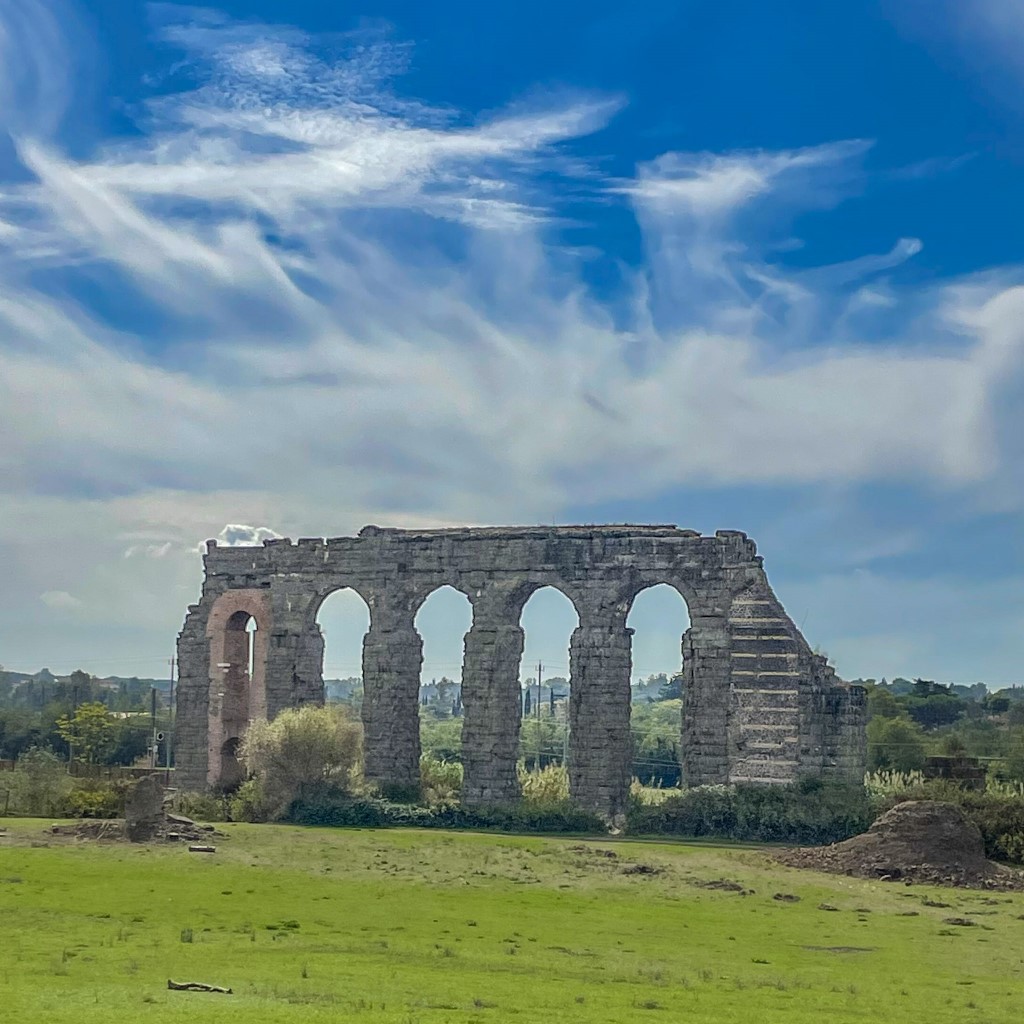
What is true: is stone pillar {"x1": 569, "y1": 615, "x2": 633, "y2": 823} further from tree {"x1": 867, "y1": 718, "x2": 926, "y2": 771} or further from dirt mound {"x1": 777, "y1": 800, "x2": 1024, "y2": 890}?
tree {"x1": 867, "y1": 718, "x2": 926, "y2": 771}

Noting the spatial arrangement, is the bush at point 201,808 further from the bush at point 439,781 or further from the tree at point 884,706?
the tree at point 884,706

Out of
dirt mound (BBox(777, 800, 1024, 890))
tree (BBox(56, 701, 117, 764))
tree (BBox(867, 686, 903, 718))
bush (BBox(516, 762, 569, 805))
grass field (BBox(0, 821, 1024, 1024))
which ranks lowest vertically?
grass field (BBox(0, 821, 1024, 1024))

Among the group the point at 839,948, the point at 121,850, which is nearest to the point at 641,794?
the point at 121,850

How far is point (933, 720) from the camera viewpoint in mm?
72125

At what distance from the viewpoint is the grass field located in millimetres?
12695

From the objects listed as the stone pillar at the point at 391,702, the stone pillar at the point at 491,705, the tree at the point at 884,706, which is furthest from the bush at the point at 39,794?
the tree at the point at 884,706

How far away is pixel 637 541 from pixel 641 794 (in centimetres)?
575

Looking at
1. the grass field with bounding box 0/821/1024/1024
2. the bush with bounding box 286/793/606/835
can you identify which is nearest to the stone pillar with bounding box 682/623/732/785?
the bush with bounding box 286/793/606/835

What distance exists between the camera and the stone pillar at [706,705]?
3053cm

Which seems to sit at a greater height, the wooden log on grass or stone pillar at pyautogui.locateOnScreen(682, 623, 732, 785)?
stone pillar at pyautogui.locateOnScreen(682, 623, 732, 785)

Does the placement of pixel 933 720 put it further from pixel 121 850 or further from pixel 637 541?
pixel 121 850

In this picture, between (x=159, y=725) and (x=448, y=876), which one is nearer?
(x=448, y=876)

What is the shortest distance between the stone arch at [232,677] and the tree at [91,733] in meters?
15.4

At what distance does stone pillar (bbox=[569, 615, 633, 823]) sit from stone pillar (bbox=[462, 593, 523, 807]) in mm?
1592
